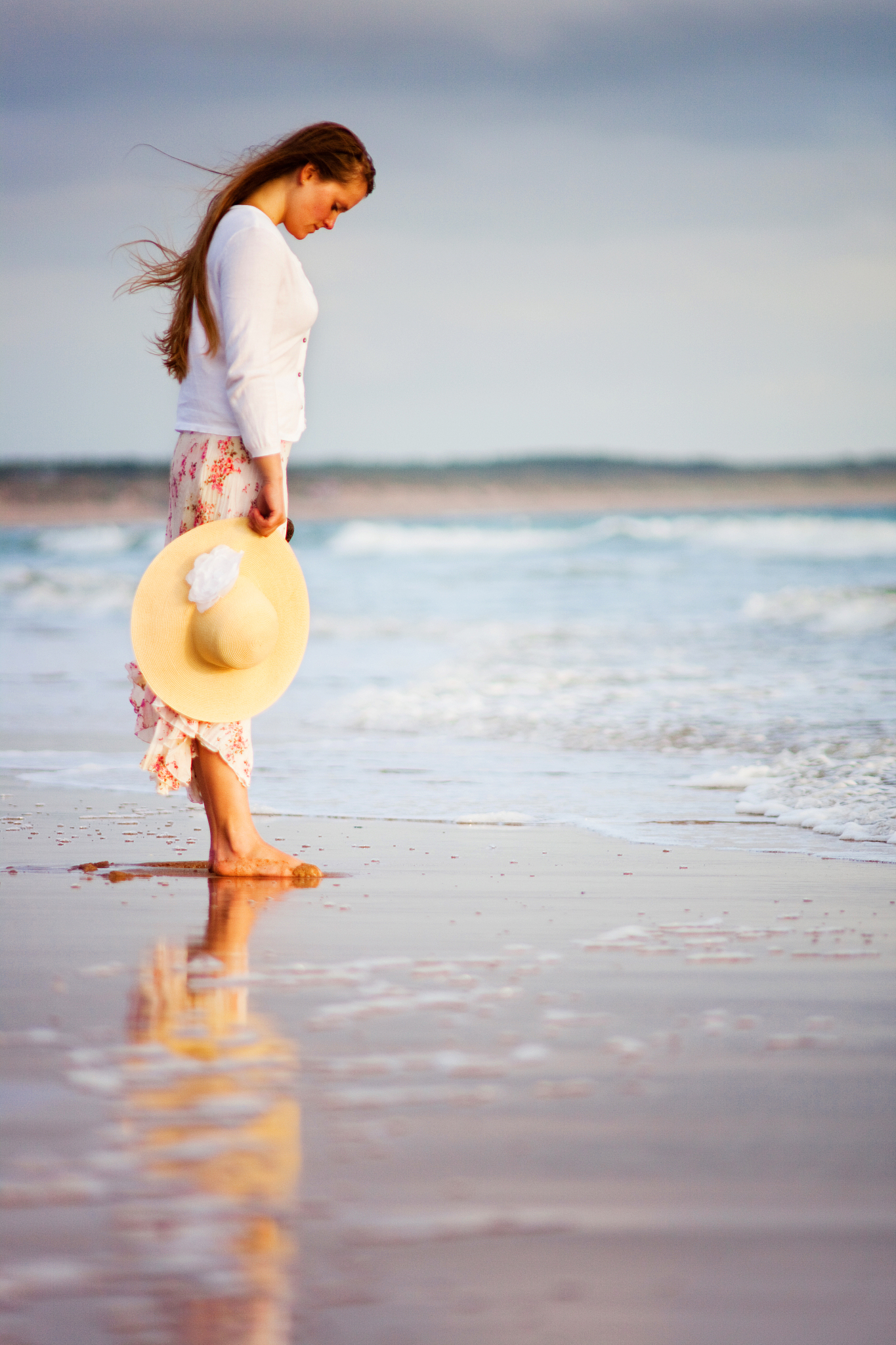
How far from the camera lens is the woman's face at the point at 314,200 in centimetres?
335

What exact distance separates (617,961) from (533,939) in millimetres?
217

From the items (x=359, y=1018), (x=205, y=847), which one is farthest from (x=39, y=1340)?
(x=205, y=847)

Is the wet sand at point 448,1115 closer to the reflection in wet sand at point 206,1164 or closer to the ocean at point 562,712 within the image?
the reflection in wet sand at point 206,1164

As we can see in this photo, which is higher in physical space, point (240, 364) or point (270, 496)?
point (240, 364)

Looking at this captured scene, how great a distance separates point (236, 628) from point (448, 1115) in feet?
5.56

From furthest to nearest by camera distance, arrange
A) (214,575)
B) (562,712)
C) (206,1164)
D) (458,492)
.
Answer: (458,492) → (562,712) → (214,575) → (206,1164)

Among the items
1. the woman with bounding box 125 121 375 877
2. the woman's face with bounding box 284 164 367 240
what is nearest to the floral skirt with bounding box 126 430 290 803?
the woman with bounding box 125 121 375 877

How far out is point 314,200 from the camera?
11.0ft

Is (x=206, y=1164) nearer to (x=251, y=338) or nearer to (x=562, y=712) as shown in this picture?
(x=251, y=338)

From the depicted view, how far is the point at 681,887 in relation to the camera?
10.6ft

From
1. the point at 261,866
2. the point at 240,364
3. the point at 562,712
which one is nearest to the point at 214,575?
the point at 240,364

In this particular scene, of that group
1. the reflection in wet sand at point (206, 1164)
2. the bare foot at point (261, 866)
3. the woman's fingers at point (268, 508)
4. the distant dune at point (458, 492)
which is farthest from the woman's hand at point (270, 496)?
the distant dune at point (458, 492)

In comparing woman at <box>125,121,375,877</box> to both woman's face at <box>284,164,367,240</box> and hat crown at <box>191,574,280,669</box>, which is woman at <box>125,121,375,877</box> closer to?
woman's face at <box>284,164,367,240</box>

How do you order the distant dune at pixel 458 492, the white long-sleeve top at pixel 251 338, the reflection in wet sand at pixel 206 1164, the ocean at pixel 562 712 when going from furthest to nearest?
1. the distant dune at pixel 458 492
2. the ocean at pixel 562 712
3. the white long-sleeve top at pixel 251 338
4. the reflection in wet sand at pixel 206 1164
